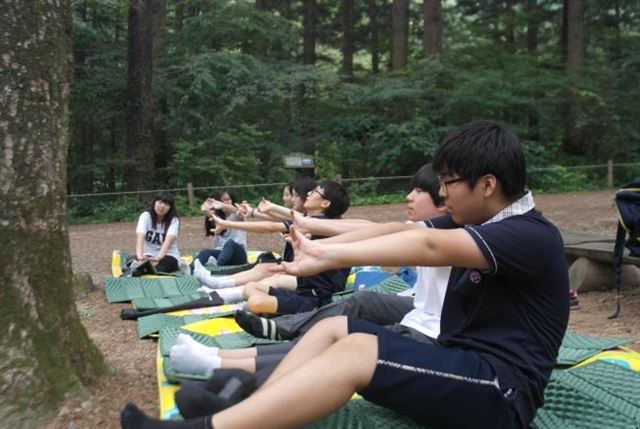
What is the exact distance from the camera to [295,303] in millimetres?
4320

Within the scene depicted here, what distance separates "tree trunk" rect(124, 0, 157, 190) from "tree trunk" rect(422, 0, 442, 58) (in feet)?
24.2

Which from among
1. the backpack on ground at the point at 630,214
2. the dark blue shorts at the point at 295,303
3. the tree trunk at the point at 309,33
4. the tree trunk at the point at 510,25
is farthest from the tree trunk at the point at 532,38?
the dark blue shorts at the point at 295,303

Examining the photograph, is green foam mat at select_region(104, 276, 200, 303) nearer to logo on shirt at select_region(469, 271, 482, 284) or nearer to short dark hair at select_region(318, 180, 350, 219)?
short dark hair at select_region(318, 180, 350, 219)

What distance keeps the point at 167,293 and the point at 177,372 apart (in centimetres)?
317

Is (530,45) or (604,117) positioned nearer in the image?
(604,117)

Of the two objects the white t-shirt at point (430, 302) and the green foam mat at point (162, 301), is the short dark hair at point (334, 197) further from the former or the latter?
the green foam mat at point (162, 301)

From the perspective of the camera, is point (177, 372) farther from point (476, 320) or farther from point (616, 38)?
point (616, 38)

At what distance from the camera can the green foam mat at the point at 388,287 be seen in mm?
4848

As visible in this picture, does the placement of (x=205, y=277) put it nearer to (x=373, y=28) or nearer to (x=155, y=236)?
(x=155, y=236)

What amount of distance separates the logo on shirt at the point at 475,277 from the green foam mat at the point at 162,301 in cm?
343

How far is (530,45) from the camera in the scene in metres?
21.4

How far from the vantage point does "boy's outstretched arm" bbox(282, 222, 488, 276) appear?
6.31 feet

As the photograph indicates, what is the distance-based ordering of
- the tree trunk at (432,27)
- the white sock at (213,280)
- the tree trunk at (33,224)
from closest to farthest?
1. the tree trunk at (33,224)
2. the white sock at (213,280)
3. the tree trunk at (432,27)

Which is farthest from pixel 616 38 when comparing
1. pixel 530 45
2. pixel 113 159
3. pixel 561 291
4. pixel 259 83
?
pixel 561 291
